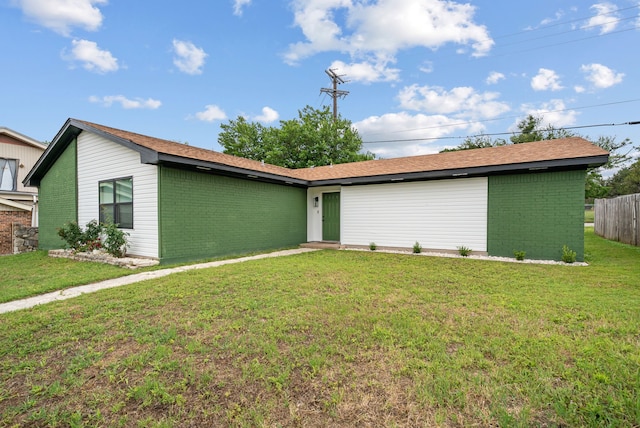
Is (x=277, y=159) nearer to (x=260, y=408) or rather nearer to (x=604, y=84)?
(x=604, y=84)

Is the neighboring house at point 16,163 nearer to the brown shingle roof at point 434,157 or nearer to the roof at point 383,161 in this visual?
the roof at point 383,161

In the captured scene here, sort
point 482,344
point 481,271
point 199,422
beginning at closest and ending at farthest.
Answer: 1. point 199,422
2. point 482,344
3. point 481,271

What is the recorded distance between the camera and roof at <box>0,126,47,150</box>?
14.7m

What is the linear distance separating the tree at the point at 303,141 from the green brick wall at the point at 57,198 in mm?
13827

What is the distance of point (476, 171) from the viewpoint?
8.34 metres

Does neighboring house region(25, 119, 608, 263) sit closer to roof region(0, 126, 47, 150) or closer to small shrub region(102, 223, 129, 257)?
small shrub region(102, 223, 129, 257)

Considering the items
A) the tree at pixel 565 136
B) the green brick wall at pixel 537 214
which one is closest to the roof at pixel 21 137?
the green brick wall at pixel 537 214

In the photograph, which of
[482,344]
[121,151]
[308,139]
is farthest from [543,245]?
[308,139]

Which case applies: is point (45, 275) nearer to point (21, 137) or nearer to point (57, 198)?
point (57, 198)

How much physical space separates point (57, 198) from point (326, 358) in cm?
1247

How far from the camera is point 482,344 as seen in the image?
2840 mm

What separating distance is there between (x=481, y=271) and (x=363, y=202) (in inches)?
195

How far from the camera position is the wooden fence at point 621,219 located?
34.4 feet

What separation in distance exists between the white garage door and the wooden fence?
673 cm
